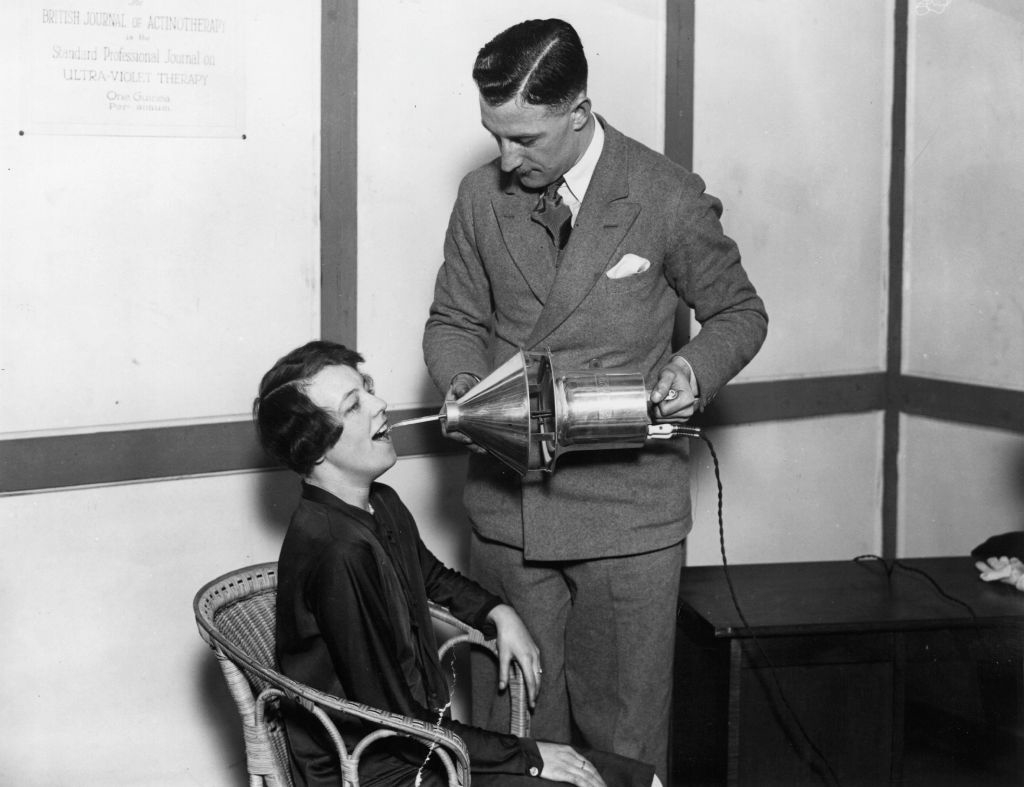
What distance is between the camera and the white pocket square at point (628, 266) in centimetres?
249

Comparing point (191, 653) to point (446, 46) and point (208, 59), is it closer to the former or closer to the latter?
point (208, 59)

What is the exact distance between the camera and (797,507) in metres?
4.10

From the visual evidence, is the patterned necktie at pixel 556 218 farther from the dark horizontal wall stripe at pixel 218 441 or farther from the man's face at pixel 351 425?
the dark horizontal wall stripe at pixel 218 441

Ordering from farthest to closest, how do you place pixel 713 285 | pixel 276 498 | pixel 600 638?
pixel 276 498
pixel 600 638
pixel 713 285

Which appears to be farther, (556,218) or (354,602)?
(556,218)

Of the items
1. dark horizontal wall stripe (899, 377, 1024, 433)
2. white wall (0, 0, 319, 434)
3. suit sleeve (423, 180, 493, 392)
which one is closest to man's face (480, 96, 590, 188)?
suit sleeve (423, 180, 493, 392)

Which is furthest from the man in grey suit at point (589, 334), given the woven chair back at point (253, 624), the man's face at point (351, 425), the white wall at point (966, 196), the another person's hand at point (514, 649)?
the white wall at point (966, 196)

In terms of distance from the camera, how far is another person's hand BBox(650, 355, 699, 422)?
7.57 ft

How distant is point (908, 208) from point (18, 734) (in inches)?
126

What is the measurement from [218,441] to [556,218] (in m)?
1.18

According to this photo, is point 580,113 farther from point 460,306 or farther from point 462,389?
point 462,389

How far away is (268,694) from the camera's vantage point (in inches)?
84.3

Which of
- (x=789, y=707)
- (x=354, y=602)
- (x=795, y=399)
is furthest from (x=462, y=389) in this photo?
(x=795, y=399)

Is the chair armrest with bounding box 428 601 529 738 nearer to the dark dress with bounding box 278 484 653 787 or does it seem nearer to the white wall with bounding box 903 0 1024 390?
the dark dress with bounding box 278 484 653 787
